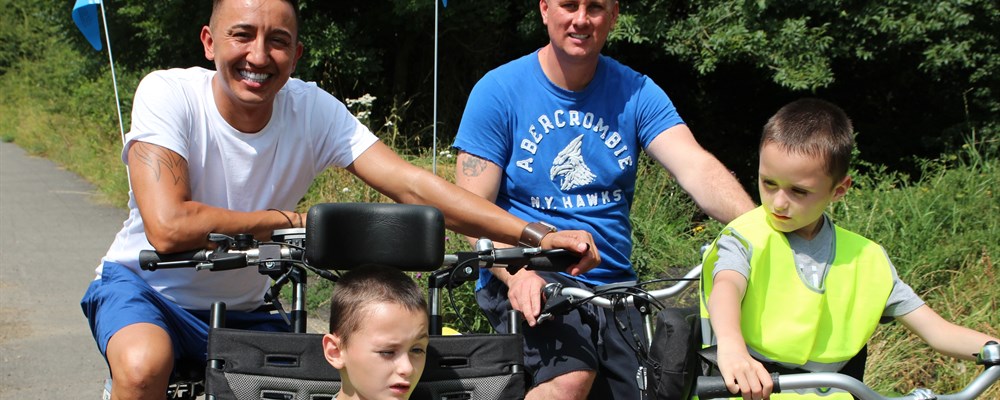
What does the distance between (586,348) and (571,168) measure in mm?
707

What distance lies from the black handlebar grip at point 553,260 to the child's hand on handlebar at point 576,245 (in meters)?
0.02

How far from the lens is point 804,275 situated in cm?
308

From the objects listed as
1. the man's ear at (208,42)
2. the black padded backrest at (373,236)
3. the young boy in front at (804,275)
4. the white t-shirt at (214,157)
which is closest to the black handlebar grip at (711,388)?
the young boy in front at (804,275)

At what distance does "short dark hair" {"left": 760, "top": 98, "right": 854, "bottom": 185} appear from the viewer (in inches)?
116

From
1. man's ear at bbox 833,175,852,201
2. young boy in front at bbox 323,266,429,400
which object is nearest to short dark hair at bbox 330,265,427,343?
young boy in front at bbox 323,266,429,400

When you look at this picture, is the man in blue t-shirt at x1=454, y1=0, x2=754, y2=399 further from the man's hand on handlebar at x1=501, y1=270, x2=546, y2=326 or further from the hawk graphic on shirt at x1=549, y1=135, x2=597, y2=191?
the man's hand on handlebar at x1=501, y1=270, x2=546, y2=326

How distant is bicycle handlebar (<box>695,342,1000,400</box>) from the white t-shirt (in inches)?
74.0

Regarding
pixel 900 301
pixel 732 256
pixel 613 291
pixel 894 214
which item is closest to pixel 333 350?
pixel 613 291

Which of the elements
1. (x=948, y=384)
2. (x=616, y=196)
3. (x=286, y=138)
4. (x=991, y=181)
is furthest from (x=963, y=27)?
(x=286, y=138)

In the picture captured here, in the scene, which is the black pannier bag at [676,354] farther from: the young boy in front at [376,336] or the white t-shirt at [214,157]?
the white t-shirt at [214,157]

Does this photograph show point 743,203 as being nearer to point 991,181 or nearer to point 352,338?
point 352,338

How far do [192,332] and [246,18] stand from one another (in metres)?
1.08

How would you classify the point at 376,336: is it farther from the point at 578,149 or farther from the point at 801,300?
the point at 578,149

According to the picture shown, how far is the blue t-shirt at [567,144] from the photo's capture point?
402cm
